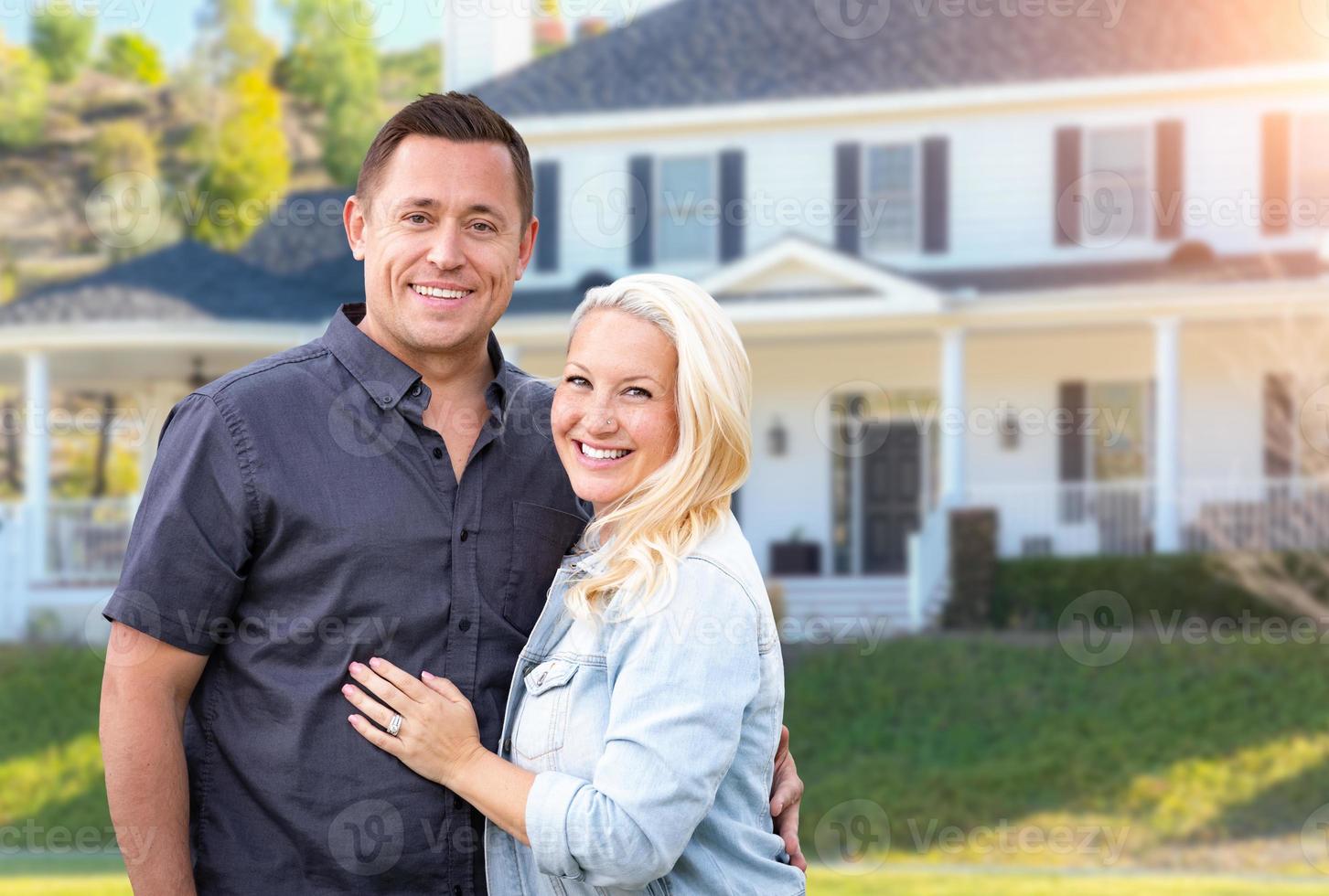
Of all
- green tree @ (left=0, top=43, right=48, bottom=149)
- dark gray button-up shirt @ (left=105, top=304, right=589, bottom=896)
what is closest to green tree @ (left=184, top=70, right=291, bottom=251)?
green tree @ (left=0, top=43, right=48, bottom=149)

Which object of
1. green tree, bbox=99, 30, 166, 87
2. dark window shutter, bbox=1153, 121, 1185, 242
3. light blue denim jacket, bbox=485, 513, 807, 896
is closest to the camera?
light blue denim jacket, bbox=485, 513, 807, 896

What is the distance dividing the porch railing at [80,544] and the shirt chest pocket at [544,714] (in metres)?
15.5

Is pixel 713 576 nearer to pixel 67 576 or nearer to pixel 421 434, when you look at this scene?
pixel 421 434

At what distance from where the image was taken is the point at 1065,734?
12875 mm

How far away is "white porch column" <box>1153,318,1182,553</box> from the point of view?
1639 cm

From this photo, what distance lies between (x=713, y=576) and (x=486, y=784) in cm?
58

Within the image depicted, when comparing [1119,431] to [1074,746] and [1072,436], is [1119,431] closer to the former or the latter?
[1072,436]

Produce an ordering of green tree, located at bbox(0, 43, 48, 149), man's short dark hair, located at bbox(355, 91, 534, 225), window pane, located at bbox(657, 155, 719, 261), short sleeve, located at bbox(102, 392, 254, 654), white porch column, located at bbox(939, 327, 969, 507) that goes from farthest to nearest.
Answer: green tree, located at bbox(0, 43, 48, 149)
window pane, located at bbox(657, 155, 719, 261)
white porch column, located at bbox(939, 327, 969, 507)
man's short dark hair, located at bbox(355, 91, 534, 225)
short sleeve, located at bbox(102, 392, 254, 654)

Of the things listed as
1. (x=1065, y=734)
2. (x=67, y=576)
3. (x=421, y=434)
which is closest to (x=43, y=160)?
(x=67, y=576)

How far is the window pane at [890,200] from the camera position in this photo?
747 inches

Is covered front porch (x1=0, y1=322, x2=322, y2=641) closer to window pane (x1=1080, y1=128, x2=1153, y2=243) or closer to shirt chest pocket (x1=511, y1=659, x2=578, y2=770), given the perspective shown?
window pane (x1=1080, y1=128, x2=1153, y2=243)

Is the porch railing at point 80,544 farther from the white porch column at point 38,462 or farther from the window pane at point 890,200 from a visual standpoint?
the window pane at point 890,200

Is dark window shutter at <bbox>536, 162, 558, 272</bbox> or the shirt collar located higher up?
dark window shutter at <bbox>536, 162, 558, 272</bbox>

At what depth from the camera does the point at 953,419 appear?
1680 centimetres
